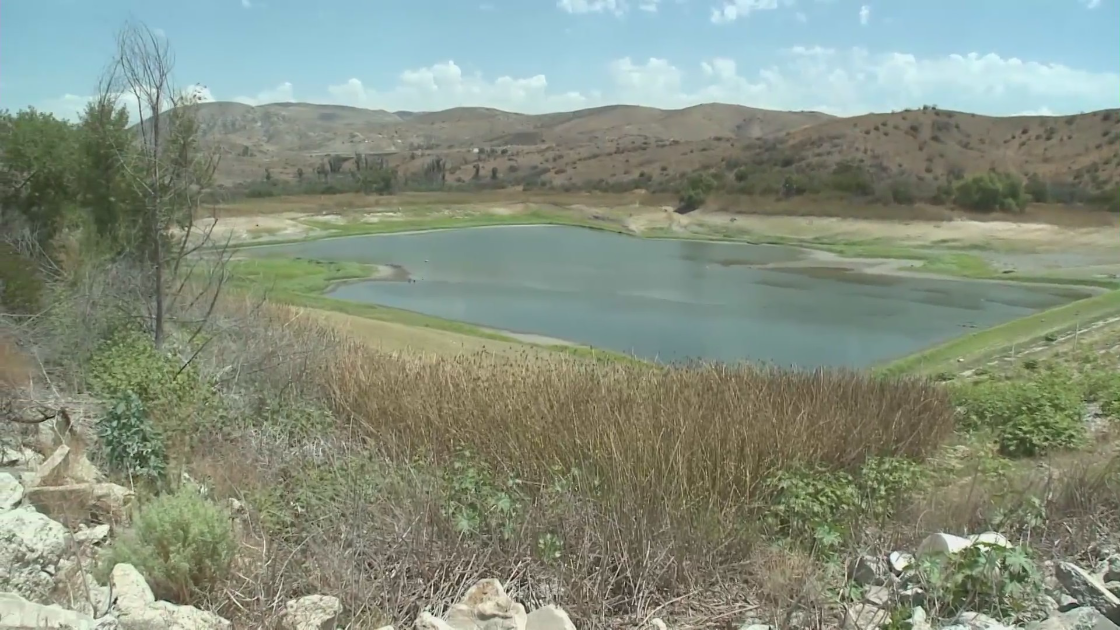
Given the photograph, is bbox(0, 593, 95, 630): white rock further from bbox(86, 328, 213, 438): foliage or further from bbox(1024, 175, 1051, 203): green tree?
bbox(1024, 175, 1051, 203): green tree

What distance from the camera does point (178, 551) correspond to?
13.5ft

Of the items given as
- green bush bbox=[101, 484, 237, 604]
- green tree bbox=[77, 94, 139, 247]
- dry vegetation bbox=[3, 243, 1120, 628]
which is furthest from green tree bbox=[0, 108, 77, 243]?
green bush bbox=[101, 484, 237, 604]

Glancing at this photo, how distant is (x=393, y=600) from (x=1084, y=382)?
891 centimetres

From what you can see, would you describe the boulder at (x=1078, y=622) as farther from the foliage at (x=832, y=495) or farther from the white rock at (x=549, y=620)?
the white rock at (x=549, y=620)

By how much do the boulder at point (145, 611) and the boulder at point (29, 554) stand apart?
0.81ft

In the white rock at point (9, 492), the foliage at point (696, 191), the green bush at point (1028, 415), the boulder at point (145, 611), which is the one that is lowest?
the green bush at point (1028, 415)

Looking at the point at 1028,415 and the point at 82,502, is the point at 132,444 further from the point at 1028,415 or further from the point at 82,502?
the point at 1028,415

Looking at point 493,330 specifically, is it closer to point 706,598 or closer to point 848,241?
point 706,598

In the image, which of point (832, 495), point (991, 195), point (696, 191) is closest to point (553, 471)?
point (832, 495)

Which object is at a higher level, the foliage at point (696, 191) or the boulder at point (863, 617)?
the foliage at point (696, 191)

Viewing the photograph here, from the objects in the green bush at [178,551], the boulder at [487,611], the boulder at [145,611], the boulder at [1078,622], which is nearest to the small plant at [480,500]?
the boulder at [487,611]

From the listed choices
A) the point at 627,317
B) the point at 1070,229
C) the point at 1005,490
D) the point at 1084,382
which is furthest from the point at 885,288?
the point at 1005,490

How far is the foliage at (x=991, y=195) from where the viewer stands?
3731 centimetres

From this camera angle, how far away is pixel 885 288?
26891mm
